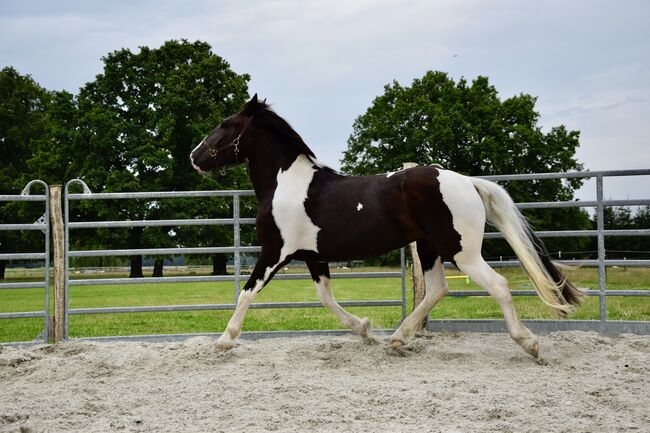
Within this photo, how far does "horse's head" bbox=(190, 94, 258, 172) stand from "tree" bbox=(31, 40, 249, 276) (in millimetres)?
16017

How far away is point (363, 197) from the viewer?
505 centimetres

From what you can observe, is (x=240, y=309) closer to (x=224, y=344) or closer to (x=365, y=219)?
(x=224, y=344)

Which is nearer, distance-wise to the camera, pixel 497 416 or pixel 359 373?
pixel 497 416

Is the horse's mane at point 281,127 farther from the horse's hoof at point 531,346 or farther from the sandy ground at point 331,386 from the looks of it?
the horse's hoof at point 531,346

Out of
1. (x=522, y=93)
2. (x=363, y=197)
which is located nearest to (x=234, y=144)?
(x=363, y=197)

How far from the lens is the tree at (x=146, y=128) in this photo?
71.7 ft

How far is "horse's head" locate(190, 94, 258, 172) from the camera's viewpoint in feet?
18.2

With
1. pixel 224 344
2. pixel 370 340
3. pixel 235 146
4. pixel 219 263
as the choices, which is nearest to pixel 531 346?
pixel 370 340

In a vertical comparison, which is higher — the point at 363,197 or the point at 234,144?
the point at 234,144

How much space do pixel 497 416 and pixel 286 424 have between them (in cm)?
114

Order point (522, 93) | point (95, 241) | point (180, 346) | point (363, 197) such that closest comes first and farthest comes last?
point (363, 197), point (180, 346), point (95, 241), point (522, 93)

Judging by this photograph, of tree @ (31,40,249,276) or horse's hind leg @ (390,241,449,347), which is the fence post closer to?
horse's hind leg @ (390,241,449,347)

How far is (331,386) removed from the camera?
12.7 ft

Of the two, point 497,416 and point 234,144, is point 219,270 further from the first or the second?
point 497,416
